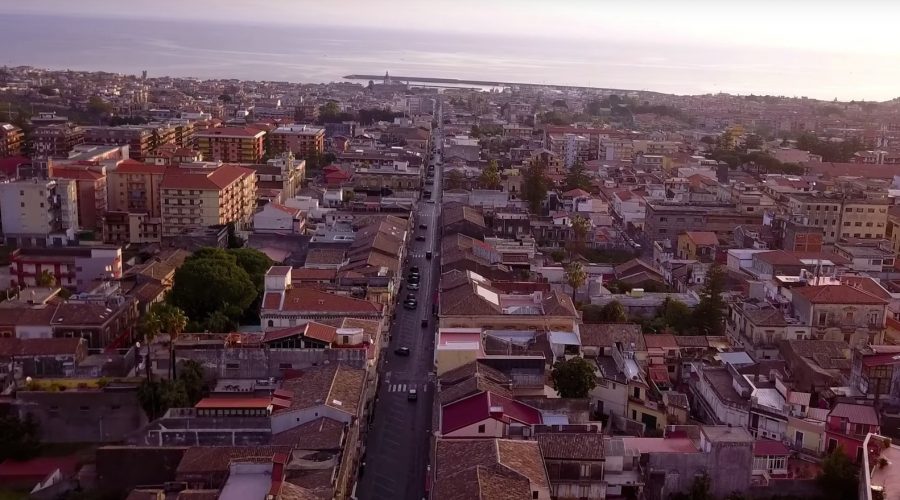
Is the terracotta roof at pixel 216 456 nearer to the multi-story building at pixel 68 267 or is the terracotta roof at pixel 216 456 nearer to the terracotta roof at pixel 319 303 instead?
the terracotta roof at pixel 319 303

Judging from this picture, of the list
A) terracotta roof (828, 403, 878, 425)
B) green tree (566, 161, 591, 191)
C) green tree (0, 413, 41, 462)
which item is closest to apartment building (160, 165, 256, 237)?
green tree (0, 413, 41, 462)

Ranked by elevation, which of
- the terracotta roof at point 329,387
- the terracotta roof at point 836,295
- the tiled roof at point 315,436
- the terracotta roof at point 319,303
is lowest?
the tiled roof at point 315,436

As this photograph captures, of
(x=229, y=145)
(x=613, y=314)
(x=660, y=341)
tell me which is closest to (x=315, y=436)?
(x=660, y=341)

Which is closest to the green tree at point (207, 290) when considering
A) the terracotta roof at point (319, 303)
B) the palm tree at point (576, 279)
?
the terracotta roof at point (319, 303)

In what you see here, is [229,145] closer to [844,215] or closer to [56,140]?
[56,140]

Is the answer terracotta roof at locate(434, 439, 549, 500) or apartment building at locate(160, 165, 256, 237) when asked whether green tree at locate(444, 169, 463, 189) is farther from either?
terracotta roof at locate(434, 439, 549, 500)
